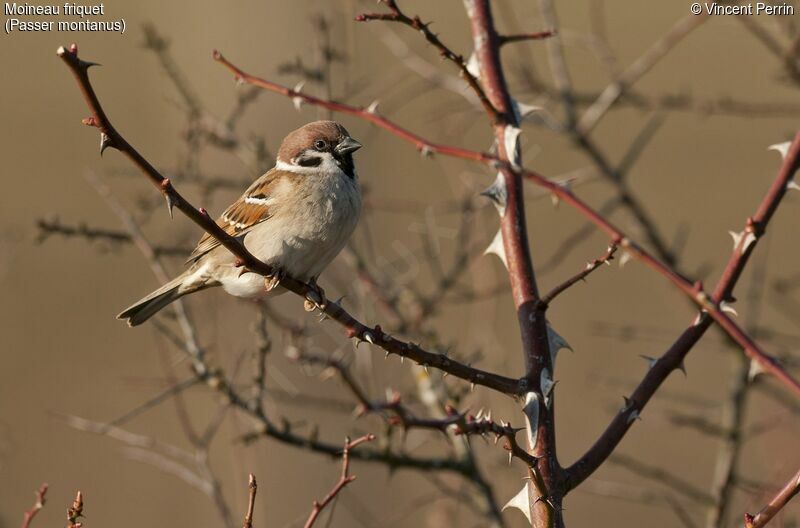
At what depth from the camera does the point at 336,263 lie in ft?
19.6

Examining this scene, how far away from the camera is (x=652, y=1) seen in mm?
11133

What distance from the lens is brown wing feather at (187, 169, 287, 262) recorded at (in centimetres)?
402

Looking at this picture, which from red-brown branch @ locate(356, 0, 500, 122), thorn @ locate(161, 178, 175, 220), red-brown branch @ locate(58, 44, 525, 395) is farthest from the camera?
red-brown branch @ locate(356, 0, 500, 122)

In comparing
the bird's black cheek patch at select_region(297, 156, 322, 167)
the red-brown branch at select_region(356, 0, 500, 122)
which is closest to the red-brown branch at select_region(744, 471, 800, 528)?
the red-brown branch at select_region(356, 0, 500, 122)

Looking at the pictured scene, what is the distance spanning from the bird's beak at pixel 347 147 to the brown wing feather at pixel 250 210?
0.23 metres

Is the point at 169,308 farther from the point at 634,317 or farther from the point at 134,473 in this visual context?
the point at 634,317

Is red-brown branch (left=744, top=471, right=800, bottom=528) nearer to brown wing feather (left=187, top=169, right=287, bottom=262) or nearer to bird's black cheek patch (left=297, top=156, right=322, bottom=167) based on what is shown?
brown wing feather (left=187, top=169, right=287, bottom=262)

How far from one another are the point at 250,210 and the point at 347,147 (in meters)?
0.46

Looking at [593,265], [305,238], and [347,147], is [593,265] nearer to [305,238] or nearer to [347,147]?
[305,238]

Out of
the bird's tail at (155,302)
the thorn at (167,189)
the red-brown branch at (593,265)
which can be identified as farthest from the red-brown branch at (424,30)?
the bird's tail at (155,302)

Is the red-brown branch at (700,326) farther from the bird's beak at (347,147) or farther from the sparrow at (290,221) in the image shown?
the bird's beak at (347,147)

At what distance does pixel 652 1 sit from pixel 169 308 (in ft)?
27.6

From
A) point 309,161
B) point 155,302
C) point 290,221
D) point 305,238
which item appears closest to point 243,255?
point 305,238

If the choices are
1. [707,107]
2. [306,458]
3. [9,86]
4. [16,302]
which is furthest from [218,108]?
[9,86]
